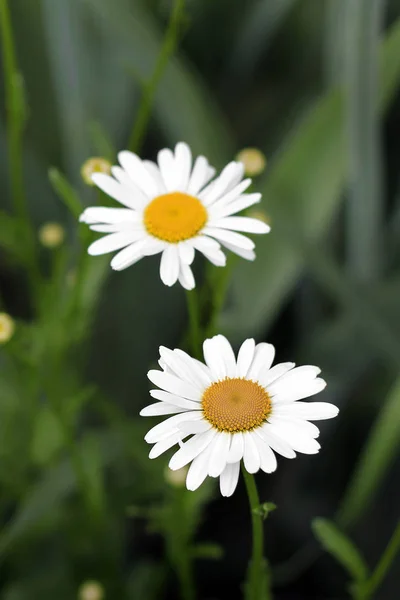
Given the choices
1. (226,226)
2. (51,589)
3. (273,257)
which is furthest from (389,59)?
(51,589)

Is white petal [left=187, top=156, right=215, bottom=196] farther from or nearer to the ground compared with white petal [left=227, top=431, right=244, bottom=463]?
farther from the ground

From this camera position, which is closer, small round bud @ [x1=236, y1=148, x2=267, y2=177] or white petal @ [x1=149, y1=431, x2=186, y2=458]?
white petal @ [x1=149, y1=431, x2=186, y2=458]

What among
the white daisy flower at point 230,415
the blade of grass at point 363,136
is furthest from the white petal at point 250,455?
the blade of grass at point 363,136

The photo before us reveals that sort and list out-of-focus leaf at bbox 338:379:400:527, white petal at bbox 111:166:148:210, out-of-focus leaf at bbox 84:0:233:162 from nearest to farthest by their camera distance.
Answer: white petal at bbox 111:166:148:210, out-of-focus leaf at bbox 338:379:400:527, out-of-focus leaf at bbox 84:0:233:162

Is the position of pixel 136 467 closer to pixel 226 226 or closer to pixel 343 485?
pixel 343 485

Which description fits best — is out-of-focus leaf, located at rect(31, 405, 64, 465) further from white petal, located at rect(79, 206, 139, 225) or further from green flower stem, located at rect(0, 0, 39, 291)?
white petal, located at rect(79, 206, 139, 225)

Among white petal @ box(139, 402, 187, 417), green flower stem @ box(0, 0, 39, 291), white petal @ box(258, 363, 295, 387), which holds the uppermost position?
green flower stem @ box(0, 0, 39, 291)

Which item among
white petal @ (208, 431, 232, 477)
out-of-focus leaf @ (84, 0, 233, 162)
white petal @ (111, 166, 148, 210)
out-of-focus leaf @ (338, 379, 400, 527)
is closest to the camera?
white petal @ (208, 431, 232, 477)

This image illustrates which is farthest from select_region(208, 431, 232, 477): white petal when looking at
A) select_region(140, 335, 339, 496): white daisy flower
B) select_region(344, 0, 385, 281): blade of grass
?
select_region(344, 0, 385, 281): blade of grass
